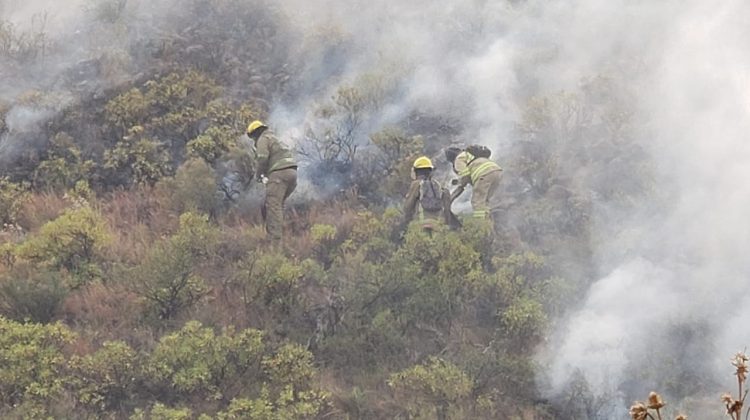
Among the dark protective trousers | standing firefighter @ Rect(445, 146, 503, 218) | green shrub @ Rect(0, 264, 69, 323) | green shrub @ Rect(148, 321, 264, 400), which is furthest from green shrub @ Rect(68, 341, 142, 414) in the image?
standing firefighter @ Rect(445, 146, 503, 218)

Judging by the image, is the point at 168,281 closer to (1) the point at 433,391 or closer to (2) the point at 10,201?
(1) the point at 433,391

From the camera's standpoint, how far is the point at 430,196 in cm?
930

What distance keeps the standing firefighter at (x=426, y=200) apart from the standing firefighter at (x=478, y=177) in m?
0.24

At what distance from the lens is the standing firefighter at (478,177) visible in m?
9.65

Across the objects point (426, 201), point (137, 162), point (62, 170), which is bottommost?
point (426, 201)

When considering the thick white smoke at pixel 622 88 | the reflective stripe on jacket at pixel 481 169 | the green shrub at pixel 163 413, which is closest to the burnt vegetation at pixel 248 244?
the green shrub at pixel 163 413

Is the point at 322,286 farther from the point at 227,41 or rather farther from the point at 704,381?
the point at 227,41

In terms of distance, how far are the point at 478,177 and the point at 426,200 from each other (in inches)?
27.4

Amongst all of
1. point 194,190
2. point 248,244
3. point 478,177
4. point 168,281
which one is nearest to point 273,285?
point 168,281

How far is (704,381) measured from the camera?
678 centimetres

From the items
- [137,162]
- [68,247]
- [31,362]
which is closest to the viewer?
[31,362]

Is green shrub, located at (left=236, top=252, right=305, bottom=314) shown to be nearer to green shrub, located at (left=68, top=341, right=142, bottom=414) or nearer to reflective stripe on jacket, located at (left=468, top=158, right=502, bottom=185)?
green shrub, located at (left=68, top=341, right=142, bottom=414)

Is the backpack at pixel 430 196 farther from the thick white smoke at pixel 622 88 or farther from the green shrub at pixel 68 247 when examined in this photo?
the green shrub at pixel 68 247

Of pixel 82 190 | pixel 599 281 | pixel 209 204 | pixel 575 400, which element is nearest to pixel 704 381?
pixel 575 400
